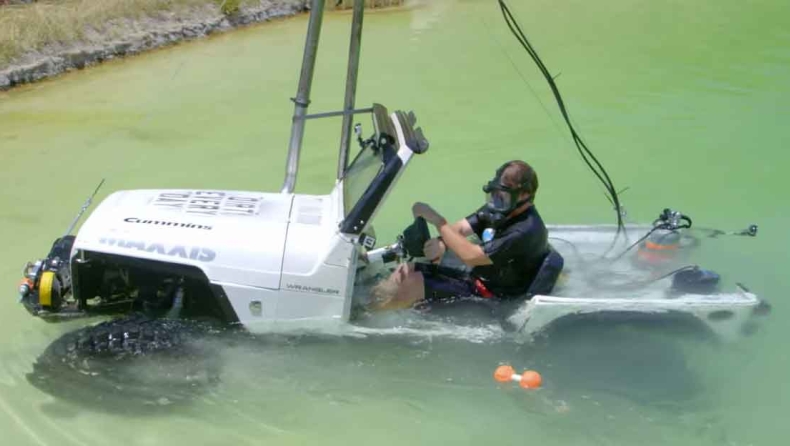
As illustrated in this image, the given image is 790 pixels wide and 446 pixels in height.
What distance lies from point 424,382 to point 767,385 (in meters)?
2.20

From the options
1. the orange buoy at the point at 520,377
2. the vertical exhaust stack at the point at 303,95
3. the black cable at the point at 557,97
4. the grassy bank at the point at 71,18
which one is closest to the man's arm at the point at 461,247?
the orange buoy at the point at 520,377

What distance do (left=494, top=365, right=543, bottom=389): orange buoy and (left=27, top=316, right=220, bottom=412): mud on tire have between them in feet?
5.53

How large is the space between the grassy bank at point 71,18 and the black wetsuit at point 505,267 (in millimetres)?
8750

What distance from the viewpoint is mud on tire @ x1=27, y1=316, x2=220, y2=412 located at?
471 centimetres

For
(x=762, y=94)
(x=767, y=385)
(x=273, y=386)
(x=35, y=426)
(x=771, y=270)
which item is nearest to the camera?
(x=35, y=426)

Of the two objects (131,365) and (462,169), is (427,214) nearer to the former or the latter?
(131,365)

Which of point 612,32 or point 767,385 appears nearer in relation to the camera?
point 767,385

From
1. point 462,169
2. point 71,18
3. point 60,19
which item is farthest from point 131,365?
point 71,18

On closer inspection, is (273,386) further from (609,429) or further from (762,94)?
(762,94)

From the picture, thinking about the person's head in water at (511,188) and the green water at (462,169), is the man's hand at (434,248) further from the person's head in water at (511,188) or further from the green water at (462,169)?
the green water at (462,169)

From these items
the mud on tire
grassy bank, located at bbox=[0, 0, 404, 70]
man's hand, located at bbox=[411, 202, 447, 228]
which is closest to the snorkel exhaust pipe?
man's hand, located at bbox=[411, 202, 447, 228]

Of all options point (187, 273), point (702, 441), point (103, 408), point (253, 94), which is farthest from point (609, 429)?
point (253, 94)

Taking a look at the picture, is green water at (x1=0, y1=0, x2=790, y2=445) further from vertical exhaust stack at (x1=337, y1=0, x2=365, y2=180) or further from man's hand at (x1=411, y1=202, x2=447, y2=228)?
vertical exhaust stack at (x1=337, y1=0, x2=365, y2=180)

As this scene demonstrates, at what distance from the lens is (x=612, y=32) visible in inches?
603
